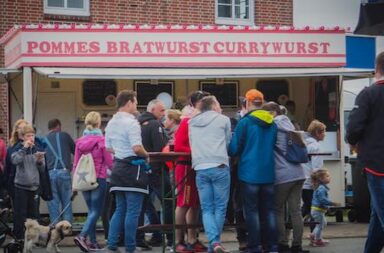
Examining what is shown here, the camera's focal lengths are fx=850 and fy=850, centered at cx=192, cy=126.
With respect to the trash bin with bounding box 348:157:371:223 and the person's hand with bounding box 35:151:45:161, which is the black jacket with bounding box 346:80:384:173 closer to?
the person's hand with bounding box 35:151:45:161

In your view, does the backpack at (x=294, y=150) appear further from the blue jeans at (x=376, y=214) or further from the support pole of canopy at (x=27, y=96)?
the support pole of canopy at (x=27, y=96)

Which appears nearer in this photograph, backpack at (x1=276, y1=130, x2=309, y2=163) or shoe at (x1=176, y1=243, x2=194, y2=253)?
backpack at (x1=276, y1=130, x2=309, y2=163)

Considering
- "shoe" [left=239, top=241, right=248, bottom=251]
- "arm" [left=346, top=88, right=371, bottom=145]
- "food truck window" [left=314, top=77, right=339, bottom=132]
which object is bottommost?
"shoe" [left=239, top=241, right=248, bottom=251]

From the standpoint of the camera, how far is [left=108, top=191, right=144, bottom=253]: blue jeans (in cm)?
952

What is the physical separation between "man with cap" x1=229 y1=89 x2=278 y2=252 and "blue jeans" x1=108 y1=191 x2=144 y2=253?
1.19 m

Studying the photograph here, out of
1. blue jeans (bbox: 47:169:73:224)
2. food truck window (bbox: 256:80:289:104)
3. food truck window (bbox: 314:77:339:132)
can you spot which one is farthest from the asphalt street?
food truck window (bbox: 256:80:289:104)

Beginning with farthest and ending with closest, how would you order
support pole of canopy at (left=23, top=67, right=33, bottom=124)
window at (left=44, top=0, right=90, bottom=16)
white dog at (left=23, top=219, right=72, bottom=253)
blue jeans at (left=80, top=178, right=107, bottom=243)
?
window at (left=44, top=0, right=90, bottom=16)
support pole of canopy at (left=23, top=67, right=33, bottom=124)
blue jeans at (left=80, top=178, right=107, bottom=243)
white dog at (left=23, top=219, right=72, bottom=253)

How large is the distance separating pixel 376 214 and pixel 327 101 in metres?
7.94

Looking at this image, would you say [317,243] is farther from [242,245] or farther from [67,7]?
[67,7]

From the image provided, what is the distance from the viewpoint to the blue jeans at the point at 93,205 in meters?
10.9

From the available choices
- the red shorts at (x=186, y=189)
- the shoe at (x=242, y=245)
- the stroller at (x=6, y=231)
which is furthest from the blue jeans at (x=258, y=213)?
the stroller at (x=6, y=231)

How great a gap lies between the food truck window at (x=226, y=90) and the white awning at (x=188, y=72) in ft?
3.72

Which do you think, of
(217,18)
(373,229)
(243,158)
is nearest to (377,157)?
(373,229)

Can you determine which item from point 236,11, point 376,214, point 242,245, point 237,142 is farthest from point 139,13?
point 376,214
